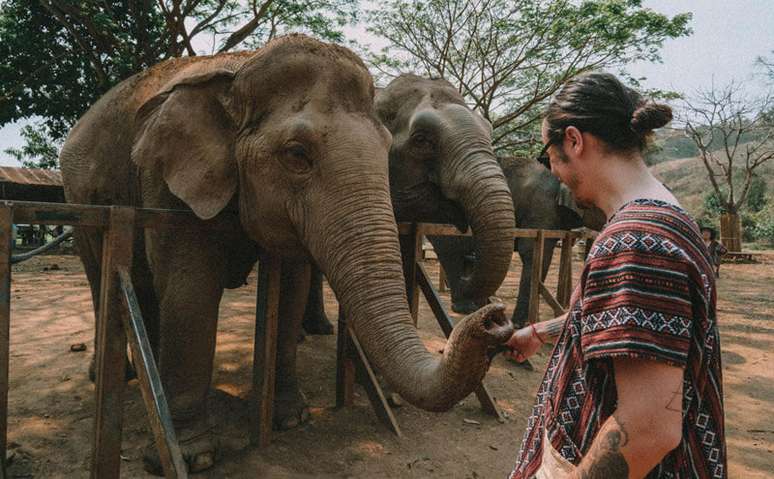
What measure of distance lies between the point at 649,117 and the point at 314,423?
11.2ft

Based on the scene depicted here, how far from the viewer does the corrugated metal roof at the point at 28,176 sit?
14.9 m

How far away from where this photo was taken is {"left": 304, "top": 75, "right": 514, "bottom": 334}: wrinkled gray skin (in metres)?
4.21

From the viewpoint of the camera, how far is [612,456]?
1.12 meters

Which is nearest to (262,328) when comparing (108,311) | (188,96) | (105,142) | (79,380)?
(108,311)

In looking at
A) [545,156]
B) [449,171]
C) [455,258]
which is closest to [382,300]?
[545,156]

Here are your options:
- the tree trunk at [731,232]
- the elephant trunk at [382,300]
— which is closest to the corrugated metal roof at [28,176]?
the elephant trunk at [382,300]

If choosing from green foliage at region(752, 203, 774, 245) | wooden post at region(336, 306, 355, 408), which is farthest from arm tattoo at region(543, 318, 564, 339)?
green foliage at region(752, 203, 774, 245)

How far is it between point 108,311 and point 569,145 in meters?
2.14

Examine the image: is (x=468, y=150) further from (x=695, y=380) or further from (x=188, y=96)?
(x=695, y=380)

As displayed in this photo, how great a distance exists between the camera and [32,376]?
15.8ft

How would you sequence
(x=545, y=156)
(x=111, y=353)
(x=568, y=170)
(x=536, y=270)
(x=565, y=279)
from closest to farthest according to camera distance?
(x=568, y=170) < (x=545, y=156) < (x=111, y=353) < (x=536, y=270) < (x=565, y=279)

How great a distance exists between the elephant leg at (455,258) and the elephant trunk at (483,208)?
3920 millimetres

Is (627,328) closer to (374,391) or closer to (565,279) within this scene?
(374,391)

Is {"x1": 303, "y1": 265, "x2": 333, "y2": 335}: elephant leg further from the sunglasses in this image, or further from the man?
the man
